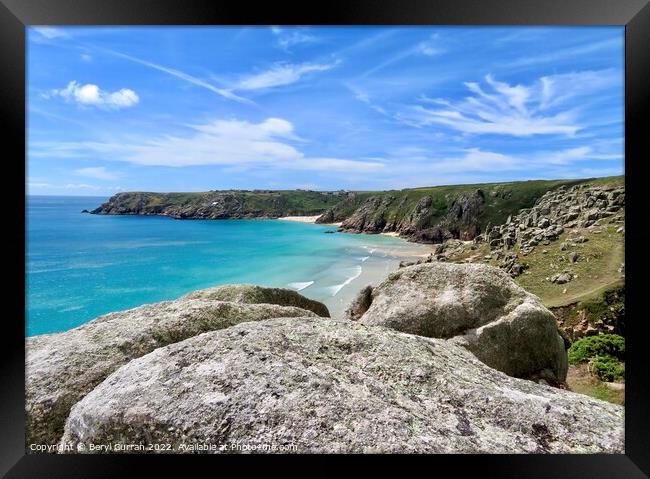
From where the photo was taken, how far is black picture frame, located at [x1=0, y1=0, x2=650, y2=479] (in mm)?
4516

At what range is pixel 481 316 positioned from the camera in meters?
6.83

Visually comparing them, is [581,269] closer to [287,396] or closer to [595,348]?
[595,348]

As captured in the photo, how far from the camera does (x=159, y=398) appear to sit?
12.1ft

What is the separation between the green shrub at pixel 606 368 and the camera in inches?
354

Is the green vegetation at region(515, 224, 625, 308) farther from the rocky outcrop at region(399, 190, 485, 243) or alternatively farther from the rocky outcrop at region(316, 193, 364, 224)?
the rocky outcrop at region(316, 193, 364, 224)

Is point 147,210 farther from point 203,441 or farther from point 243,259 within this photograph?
point 203,441

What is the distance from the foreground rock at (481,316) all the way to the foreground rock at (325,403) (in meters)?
2.05

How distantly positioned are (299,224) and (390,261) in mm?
34539

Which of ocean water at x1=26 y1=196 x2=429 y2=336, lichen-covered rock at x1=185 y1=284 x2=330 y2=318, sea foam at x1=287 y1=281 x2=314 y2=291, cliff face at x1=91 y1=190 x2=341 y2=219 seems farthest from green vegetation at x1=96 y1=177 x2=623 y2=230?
lichen-covered rock at x1=185 y1=284 x2=330 y2=318

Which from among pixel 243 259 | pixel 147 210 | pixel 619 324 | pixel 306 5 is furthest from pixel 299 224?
pixel 306 5

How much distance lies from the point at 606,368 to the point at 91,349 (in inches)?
463

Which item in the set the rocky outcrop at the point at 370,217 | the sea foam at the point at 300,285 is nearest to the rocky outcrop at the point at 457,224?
the rocky outcrop at the point at 370,217

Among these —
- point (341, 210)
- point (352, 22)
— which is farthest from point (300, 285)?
point (352, 22)

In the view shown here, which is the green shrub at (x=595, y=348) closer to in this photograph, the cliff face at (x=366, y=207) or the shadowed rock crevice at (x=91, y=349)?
the shadowed rock crevice at (x=91, y=349)
